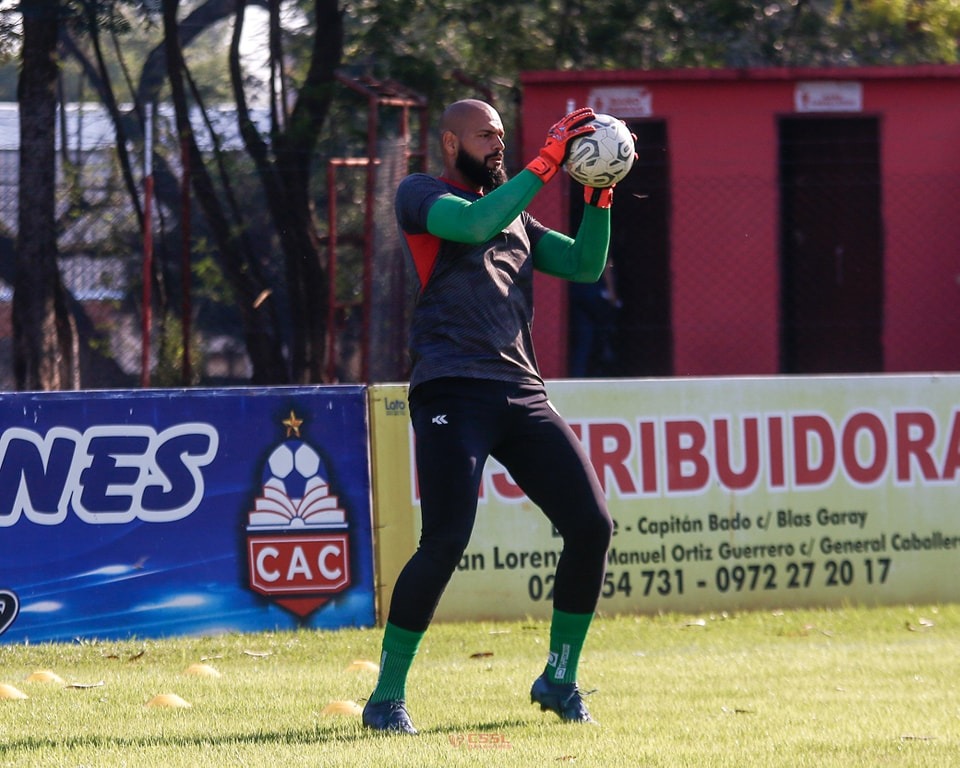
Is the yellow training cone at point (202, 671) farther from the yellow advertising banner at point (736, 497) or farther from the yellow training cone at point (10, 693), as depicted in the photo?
the yellow advertising banner at point (736, 497)

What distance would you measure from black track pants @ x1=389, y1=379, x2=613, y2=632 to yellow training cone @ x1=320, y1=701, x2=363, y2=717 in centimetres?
49

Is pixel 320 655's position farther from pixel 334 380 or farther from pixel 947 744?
pixel 334 380

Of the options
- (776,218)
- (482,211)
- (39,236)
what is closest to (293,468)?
(482,211)

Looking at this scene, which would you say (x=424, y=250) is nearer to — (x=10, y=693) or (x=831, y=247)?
(x=10, y=693)

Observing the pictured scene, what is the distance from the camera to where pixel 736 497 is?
7.63 meters

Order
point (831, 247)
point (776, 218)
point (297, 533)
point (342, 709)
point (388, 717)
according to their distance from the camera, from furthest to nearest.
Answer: point (831, 247), point (776, 218), point (297, 533), point (342, 709), point (388, 717)

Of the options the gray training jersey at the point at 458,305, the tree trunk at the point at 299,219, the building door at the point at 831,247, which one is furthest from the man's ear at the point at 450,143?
the building door at the point at 831,247

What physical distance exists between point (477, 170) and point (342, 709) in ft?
5.87

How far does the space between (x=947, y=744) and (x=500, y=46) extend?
10.2m

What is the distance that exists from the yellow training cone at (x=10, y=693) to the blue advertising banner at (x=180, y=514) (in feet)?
4.63

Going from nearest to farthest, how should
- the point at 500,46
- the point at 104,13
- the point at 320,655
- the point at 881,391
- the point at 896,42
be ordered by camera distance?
the point at 320,655
the point at 881,391
the point at 104,13
the point at 500,46
the point at 896,42

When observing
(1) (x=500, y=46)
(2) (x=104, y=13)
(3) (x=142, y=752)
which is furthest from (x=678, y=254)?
(3) (x=142, y=752)

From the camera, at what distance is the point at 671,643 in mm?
6785

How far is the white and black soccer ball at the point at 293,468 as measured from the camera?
273 inches
